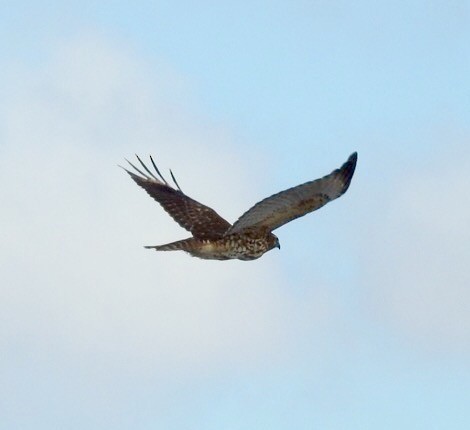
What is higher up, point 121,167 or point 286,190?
point 121,167

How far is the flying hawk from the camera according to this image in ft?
91.3

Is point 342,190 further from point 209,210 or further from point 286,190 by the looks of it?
point 209,210

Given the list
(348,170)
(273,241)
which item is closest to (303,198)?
(348,170)

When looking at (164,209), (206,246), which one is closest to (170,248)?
(206,246)

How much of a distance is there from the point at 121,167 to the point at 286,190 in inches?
251

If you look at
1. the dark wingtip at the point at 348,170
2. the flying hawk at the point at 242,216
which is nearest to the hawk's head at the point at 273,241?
the flying hawk at the point at 242,216

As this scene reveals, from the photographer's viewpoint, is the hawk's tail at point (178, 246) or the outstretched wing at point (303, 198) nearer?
the outstretched wing at point (303, 198)

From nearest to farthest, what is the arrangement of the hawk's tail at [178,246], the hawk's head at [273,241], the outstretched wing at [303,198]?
the outstretched wing at [303,198]
the hawk's tail at [178,246]
the hawk's head at [273,241]

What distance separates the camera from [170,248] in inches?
Answer: 1184

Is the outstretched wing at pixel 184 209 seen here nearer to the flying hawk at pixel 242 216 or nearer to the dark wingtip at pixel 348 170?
the flying hawk at pixel 242 216

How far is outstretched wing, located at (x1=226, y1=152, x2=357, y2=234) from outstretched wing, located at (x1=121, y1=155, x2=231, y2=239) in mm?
2288

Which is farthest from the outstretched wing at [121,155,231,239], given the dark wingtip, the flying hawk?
the dark wingtip

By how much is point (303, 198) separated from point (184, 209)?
502 cm

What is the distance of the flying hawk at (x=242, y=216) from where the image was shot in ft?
91.3
